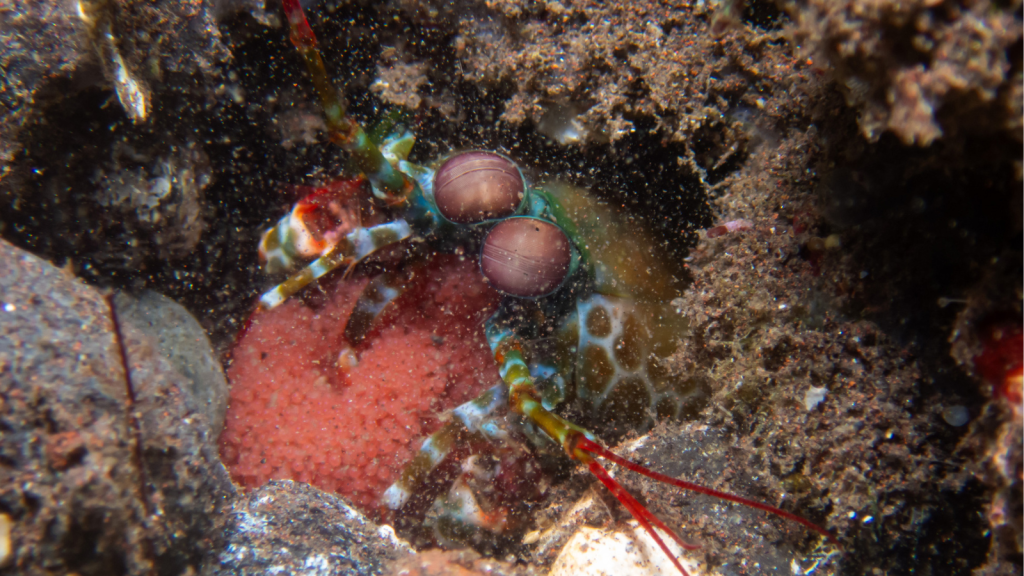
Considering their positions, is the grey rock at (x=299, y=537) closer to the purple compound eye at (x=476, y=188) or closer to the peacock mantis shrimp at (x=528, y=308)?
the peacock mantis shrimp at (x=528, y=308)

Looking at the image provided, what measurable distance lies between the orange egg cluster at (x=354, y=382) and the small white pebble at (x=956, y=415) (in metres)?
2.05

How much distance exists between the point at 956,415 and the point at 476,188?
6.68 ft

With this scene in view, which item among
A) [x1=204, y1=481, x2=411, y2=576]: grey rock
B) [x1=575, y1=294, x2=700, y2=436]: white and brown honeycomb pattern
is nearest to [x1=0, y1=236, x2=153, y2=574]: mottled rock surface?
[x1=204, y1=481, x2=411, y2=576]: grey rock

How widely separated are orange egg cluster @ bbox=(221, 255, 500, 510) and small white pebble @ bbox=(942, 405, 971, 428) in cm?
205

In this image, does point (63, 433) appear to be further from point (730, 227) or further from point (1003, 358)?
point (1003, 358)

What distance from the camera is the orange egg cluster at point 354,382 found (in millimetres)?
2723

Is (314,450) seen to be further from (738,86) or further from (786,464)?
(738,86)

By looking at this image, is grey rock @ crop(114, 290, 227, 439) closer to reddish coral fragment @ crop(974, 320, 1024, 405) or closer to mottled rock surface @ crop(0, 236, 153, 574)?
mottled rock surface @ crop(0, 236, 153, 574)

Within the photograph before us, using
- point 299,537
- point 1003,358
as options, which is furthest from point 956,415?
point 299,537

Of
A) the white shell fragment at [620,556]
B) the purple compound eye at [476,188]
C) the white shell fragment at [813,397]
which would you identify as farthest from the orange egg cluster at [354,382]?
the white shell fragment at [813,397]

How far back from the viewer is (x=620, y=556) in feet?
6.55

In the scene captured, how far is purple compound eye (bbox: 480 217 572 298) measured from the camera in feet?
7.49

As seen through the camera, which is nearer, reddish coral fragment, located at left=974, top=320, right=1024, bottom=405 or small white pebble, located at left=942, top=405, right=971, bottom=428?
reddish coral fragment, located at left=974, top=320, right=1024, bottom=405

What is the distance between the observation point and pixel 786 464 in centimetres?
194
